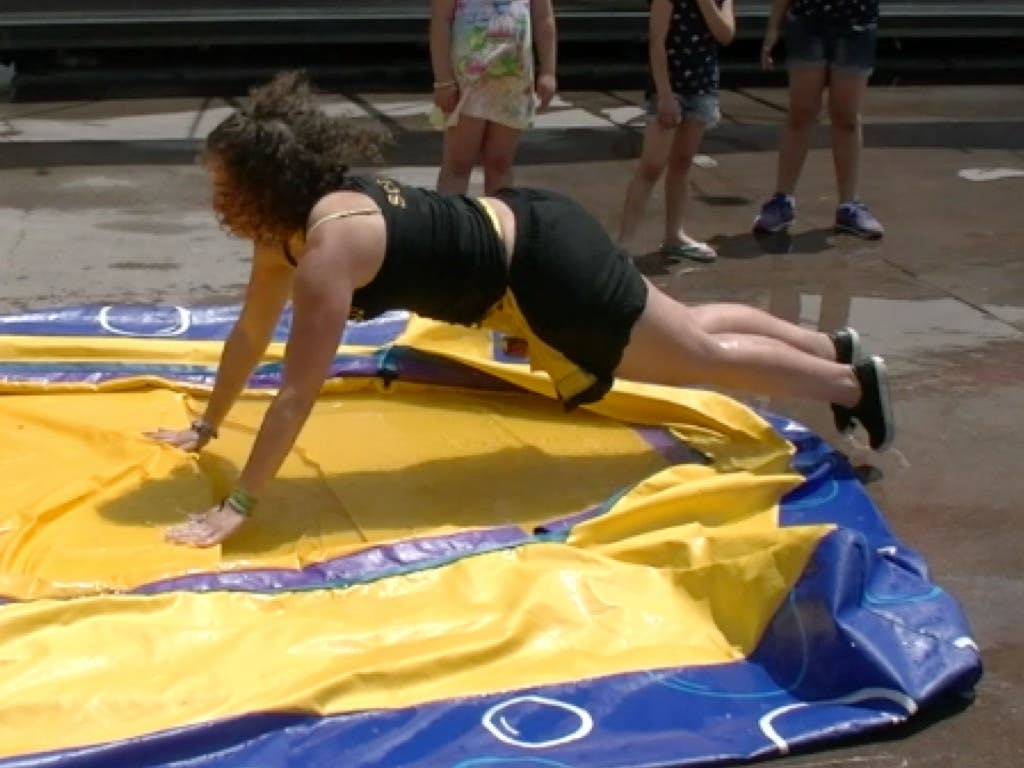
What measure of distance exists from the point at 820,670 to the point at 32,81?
8.36 m

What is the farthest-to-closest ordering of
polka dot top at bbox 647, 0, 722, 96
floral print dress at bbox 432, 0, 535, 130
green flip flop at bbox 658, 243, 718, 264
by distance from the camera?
green flip flop at bbox 658, 243, 718, 264, polka dot top at bbox 647, 0, 722, 96, floral print dress at bbox 432, 0, 535, 130

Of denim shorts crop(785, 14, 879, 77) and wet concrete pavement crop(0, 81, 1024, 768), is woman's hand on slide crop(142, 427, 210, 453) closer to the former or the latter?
wet concrete pavement crop(0, 81, 1024, 768)

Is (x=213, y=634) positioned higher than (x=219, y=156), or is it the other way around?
(x=219, y=156)

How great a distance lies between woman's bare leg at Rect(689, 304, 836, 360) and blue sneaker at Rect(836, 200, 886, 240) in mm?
2563

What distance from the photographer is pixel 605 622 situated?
11.1ft

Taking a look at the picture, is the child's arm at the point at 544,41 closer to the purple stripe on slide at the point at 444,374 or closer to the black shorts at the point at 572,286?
the purple stripe on slide at the point at 444,374

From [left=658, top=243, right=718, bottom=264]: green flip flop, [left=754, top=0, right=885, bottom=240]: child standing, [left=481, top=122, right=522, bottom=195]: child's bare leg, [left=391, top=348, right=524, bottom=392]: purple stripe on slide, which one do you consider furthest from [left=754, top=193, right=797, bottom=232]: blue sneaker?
[left=391, top=348, right=524, bottom=392]: purple stripe on slide

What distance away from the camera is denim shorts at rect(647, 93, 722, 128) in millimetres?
6391

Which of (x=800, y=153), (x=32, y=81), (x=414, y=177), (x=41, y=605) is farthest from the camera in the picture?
(x=32, y=81)

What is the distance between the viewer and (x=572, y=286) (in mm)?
4062

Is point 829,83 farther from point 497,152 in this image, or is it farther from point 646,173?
point 497,152

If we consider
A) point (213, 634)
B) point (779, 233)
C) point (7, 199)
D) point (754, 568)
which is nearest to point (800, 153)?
point (779, 233)

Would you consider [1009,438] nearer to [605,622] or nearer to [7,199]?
[605,622]

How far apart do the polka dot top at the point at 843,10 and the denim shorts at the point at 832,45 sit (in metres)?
0.03
